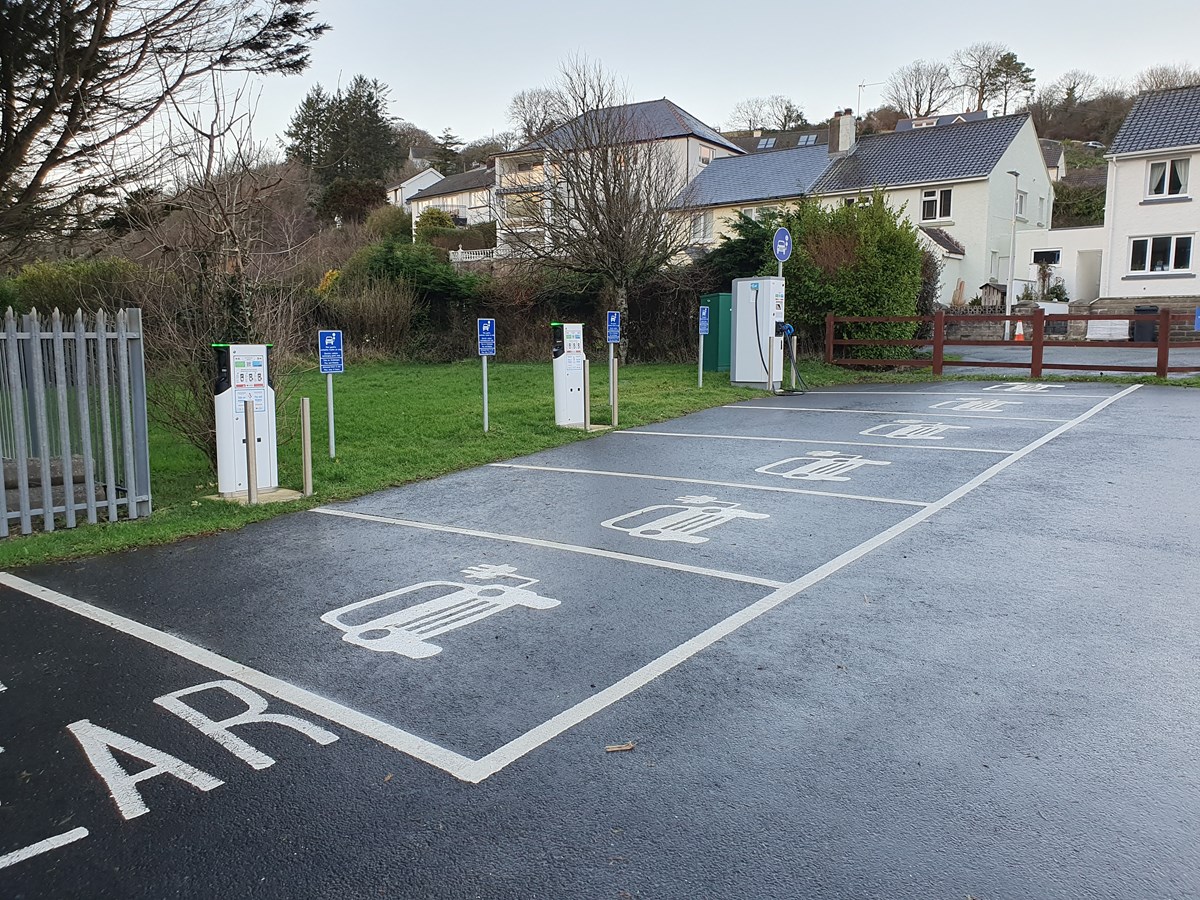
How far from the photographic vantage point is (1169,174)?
32.8m

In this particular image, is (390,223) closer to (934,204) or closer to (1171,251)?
(934,204)

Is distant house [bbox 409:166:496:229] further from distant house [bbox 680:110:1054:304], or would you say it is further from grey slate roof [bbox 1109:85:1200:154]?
grey slate roof [bbox 1109:85:1200:154]

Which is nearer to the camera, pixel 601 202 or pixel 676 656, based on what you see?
pixel 676 656

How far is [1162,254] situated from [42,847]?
126 ft

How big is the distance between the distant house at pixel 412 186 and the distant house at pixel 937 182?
43594 mm

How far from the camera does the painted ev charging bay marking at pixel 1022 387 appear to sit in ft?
54.5

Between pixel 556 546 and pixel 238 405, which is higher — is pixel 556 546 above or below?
below

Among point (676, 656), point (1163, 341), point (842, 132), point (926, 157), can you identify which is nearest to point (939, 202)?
point (926, 157)

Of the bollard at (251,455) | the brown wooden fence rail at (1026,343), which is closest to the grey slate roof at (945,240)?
the brown wooden fence rail at (1026,343)

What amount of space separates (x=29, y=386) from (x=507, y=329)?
68.7ft

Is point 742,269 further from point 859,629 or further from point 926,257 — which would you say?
point 859,629

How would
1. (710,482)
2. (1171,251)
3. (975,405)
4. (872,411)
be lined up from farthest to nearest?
(1171,251) → (975,405) → (872,411) → (710,482)

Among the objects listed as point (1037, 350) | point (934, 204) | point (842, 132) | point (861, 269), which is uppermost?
point (842, 132)

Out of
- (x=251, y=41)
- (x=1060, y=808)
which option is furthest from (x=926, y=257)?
(x=1060, y=808)
